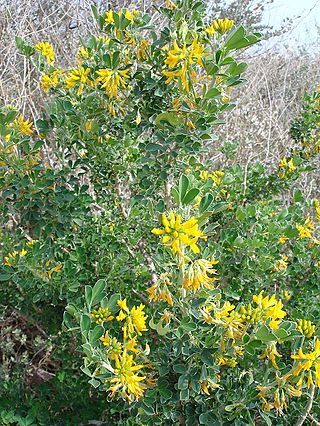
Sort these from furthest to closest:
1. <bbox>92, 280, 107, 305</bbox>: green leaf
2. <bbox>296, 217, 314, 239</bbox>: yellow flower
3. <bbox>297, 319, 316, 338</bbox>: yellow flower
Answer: <bbox>296, 217, 314, 239</bbox>: yellow flower, <bbox>297, 319, 316, 338</bbox>: yellow flower, <bbox>92, 280, 107, 305</bbox>: green leaf

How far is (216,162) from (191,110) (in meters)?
2.24

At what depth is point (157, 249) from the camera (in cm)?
154

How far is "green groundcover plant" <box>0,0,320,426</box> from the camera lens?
1260mm

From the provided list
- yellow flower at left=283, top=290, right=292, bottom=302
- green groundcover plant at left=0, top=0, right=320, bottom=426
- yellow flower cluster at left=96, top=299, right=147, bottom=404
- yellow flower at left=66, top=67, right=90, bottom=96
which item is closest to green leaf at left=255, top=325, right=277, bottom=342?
green groundcover plant at left=0, top=0, right=320, bottom=426

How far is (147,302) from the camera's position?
6.31 ft

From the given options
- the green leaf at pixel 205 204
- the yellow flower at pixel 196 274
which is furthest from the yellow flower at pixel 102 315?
the green leaf at pixel 205 204

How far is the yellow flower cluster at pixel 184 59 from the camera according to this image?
1.31 meters

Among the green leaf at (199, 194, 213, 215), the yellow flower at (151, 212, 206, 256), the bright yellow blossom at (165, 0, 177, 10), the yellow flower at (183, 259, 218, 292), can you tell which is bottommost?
the yellow flower at (183, 259, 218, 292)

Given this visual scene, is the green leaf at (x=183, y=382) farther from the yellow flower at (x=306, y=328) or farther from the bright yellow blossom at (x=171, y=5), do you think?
the bright yellow blossom at (x=171, y=5)

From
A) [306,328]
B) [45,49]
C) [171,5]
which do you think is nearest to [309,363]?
[306,328]

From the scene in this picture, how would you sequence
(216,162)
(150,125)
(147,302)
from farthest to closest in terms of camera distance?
(216,162) → (147,302) → (150,125)

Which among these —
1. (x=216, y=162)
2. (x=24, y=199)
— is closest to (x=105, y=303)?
(x=24, y=199)

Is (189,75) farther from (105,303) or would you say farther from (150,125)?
(105,303)

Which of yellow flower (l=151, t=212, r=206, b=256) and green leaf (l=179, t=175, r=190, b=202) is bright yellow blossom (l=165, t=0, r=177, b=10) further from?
yellow flower (l=151, t=212, r=206, b=256)
